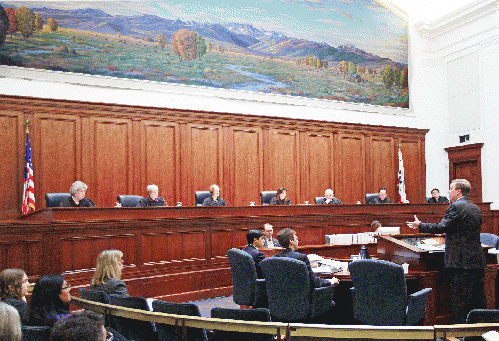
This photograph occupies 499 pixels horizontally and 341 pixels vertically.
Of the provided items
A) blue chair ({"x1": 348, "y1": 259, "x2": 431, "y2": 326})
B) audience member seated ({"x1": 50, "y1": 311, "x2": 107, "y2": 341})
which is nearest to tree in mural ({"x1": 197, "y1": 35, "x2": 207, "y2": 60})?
blue chair ({"x1": 348, "y1": 259, "x2": 431, "y2": 326})

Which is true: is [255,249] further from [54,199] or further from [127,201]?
[54,199]

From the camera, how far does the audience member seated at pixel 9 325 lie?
6.53 feet

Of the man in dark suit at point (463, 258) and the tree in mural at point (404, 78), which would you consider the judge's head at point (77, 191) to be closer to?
the man in dark suit at point (463, 258)

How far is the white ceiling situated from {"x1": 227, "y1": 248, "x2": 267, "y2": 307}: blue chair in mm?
10034

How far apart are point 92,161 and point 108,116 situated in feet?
3.10

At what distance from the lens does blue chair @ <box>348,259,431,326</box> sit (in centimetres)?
358

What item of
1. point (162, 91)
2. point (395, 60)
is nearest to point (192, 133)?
point (162, 91)

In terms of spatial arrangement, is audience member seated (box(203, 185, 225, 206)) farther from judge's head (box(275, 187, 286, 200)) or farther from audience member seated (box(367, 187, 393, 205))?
audience member seated (box(367, 187, 393, 205))

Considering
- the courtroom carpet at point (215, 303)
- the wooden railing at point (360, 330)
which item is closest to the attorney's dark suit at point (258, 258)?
the courtroom carpet at point (215, 303)

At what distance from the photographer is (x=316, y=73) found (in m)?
11.6

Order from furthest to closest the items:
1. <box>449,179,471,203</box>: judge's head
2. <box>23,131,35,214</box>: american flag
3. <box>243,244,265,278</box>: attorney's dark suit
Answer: <box>23,131,35,214</box>: american flag
<box>243,244,265,278</box>: attorney's dark suit
<box>449,179,471,203</box>: judge's head

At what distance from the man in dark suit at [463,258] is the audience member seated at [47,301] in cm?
301

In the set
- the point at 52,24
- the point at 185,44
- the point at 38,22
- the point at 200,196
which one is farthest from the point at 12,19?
the point at 200,196

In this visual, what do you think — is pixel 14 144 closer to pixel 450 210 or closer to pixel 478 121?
pixel 450 210
